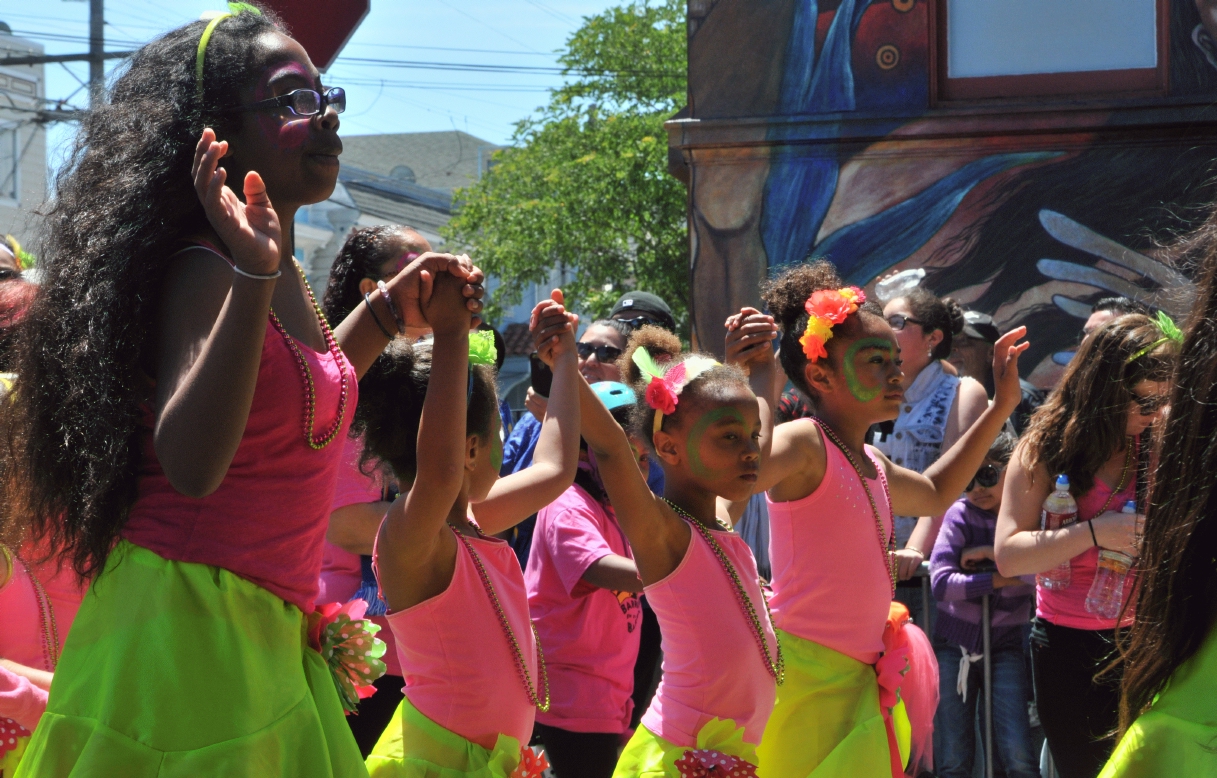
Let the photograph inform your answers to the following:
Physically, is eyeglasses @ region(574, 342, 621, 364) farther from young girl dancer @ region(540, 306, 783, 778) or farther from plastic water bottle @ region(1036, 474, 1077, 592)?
plastic water bottle @ region(1036, 474, 1077, 592)

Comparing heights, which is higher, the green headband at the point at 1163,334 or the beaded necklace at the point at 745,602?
the green headband at the point at 1163,334

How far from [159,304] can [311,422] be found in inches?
11.7

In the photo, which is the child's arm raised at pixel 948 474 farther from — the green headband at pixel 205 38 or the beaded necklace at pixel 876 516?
the green headband at pixel 205 38

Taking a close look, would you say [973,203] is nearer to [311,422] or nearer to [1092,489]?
[1092,489]

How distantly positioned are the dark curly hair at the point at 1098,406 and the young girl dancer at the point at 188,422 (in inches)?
110

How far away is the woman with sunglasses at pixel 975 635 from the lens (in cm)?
520

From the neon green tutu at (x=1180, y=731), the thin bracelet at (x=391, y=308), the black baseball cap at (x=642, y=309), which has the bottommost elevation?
the neon green tutu at (x=1180, y=731)

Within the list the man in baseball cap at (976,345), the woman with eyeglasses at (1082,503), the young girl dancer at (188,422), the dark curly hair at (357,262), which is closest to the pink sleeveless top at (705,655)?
the woman with eyeglasses at (1082,503)

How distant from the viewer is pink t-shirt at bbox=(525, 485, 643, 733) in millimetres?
3963

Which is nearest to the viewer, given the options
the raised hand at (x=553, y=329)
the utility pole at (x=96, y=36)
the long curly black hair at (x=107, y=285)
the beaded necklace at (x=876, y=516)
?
the long curly black hair at (x=107, y=285)

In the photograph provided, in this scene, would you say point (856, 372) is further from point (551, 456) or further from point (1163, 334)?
point (551, 456)

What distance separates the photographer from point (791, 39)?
855 centimetres

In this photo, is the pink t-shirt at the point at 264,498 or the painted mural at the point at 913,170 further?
the painted mural at the point at 913,170

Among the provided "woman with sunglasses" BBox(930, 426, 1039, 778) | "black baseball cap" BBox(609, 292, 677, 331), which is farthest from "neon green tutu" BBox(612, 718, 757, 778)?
"black baseball cap" BBox(609, 292, 677, 331)
